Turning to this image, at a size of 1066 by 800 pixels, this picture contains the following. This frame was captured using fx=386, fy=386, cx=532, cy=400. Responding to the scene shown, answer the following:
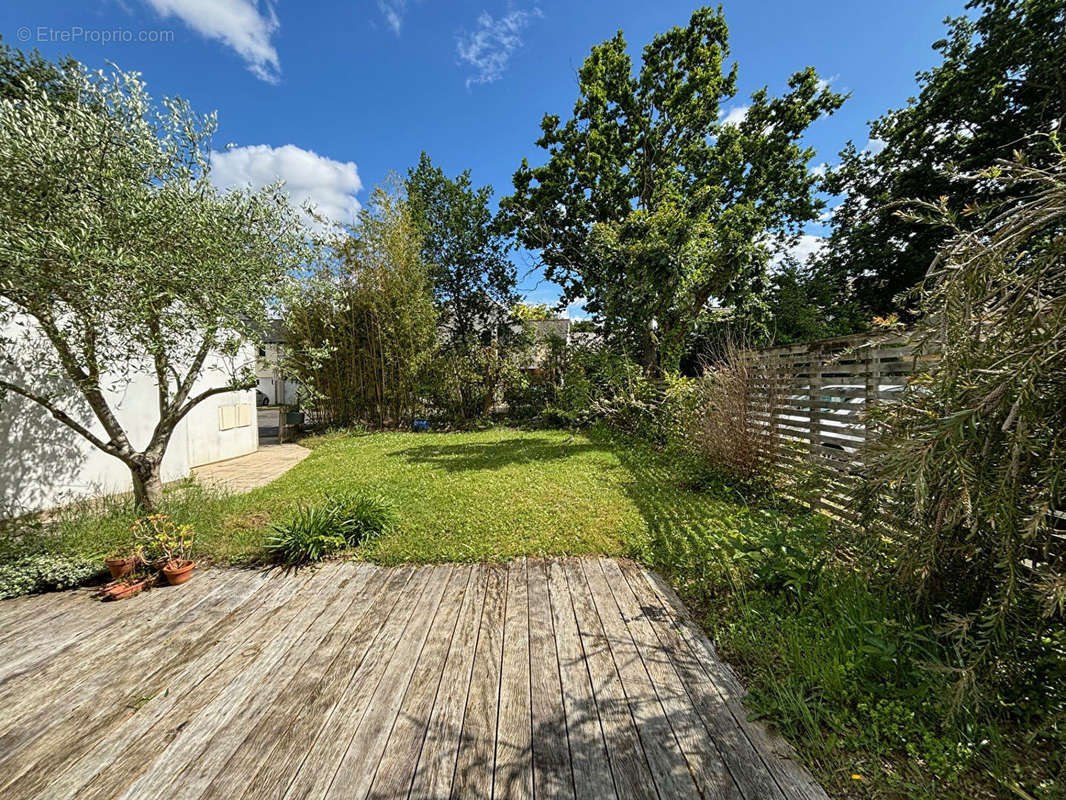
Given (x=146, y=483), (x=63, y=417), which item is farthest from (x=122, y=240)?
(x=146, y=483)

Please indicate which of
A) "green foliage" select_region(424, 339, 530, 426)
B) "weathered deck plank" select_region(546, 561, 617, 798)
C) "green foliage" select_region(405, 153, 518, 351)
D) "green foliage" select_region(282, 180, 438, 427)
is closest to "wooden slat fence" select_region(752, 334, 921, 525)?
"weathered deck plank" select_region(546, 561, 617, 798)

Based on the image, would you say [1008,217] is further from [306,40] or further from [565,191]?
[565,191]

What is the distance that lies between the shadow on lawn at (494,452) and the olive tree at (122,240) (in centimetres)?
322

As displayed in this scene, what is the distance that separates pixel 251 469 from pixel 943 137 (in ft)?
58.6

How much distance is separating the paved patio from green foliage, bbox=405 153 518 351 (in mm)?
6023

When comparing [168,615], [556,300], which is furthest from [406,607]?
[556,300]

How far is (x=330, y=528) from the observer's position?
3.27 metres

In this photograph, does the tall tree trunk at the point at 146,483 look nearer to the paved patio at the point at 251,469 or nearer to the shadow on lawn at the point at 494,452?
the paved patio at the point at 251,469

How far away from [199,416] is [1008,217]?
8183 millimetres

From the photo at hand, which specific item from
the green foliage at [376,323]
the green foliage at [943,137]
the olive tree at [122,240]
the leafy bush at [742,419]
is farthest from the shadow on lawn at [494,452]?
the green foliage at [943,137]

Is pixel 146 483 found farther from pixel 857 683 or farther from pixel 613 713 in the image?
pixel 857 683

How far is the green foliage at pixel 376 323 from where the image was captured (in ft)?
28.9

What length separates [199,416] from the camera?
591 cm

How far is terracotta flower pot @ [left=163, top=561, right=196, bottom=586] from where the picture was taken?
9.00ft
